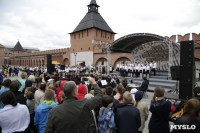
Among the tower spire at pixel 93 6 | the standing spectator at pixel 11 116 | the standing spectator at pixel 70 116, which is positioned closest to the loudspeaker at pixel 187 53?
the standing spectator at pixel 70 116

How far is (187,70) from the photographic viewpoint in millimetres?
6305

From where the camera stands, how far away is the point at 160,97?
2916mm

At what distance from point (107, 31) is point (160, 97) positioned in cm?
3003

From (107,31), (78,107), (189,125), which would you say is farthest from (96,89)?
(107,31)

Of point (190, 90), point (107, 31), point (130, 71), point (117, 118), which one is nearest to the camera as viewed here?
point (117, 118)

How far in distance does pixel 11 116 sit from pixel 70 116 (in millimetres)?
1329

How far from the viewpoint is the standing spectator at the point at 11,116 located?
2.25 m

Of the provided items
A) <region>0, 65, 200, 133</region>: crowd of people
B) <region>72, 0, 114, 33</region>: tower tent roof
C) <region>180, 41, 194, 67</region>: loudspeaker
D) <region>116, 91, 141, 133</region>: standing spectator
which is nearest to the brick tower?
<region>72, 0, 114, 33</region>: tower tent roof

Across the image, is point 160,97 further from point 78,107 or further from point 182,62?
point 182,62

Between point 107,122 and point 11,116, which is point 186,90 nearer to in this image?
point 107,122

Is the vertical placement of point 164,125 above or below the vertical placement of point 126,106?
below

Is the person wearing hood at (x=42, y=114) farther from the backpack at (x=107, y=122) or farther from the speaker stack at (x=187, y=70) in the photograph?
the speaker stack at (x=187, y=70)

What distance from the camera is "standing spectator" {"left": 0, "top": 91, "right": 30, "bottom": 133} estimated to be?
2.25 meters

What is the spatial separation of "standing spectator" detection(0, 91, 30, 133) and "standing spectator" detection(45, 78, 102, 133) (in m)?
1.01
